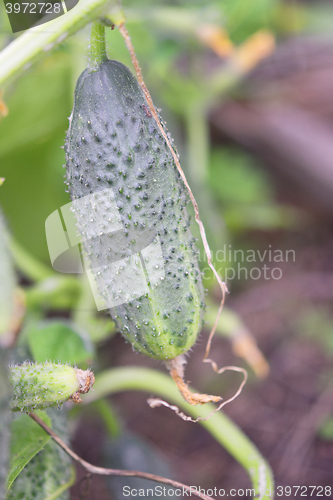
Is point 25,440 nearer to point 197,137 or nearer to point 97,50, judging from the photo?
point 97,50

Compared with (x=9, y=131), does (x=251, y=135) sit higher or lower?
lower

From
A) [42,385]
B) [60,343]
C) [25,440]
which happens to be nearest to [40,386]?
[42,385]

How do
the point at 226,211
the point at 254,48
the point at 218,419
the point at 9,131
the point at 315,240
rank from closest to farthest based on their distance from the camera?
the point at 218,419, the point at 9,131, the point at 254,48, the point at 226,211, the point at 315,240

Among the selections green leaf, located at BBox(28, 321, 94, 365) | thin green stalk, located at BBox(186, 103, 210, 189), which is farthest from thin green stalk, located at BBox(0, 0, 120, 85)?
thin green stalk, located at BBox(186, 103, 210, 189)

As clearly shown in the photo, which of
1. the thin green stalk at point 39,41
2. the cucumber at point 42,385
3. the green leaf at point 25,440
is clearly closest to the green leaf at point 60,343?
the green leaf at point 25,440

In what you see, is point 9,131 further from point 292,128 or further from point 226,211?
point 292,128

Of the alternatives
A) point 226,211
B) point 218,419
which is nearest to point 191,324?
point 218,419

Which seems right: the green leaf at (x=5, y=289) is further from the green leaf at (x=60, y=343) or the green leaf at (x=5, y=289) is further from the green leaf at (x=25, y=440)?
the green leaf at (x=60, y=343)
